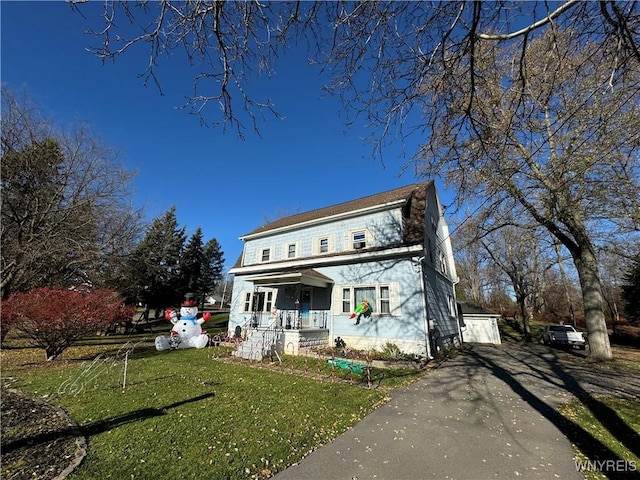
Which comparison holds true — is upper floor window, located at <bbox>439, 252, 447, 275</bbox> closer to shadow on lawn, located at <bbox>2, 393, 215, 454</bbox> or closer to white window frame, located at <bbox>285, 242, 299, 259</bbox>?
white window frame, located at <bbox>285, 242, 299, 259</bbox>

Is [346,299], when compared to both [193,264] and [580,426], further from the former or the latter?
[193,264]

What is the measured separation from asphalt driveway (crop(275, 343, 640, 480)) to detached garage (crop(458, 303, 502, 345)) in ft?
44.3

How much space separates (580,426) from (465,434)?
8.19ft

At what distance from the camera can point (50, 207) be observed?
14562 mm

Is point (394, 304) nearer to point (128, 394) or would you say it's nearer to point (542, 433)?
point (542, 433)

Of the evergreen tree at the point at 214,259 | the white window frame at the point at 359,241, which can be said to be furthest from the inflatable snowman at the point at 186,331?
the evergreen tree at the point at 214,259

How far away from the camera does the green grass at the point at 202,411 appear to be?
394 cm

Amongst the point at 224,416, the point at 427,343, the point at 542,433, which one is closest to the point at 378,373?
the point at 427,343

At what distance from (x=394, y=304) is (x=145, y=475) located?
A: 10.9 metres

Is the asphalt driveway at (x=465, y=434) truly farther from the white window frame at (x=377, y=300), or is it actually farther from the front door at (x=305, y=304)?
the front door at (x=305, y=304)

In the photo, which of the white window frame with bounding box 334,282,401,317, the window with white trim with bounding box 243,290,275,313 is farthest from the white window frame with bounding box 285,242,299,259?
the white window frame with bounding box 334,282,401,317

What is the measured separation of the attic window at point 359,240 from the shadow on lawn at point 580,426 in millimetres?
7857

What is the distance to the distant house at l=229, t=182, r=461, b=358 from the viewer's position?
12617mm

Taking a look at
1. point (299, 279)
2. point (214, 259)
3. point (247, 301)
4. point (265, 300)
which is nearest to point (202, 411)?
point (299, 279)
